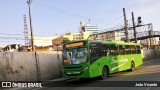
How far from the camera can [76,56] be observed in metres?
18.3

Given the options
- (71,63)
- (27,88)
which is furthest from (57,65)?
(27,88)

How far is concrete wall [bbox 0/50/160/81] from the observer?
60.4 ft

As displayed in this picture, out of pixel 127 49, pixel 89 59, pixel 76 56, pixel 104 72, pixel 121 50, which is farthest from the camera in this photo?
pixel 127 49

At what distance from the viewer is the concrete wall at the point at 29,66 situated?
1841 cm

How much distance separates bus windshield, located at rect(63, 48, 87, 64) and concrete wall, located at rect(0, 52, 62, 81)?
2983 millimetres

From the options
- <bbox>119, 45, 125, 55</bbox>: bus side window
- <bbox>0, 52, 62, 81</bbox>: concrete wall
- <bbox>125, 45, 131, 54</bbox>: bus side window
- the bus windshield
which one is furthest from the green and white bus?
<bbox>125, 45, 131, 54</bbox>: bus side window

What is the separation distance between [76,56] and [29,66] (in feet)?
12.5

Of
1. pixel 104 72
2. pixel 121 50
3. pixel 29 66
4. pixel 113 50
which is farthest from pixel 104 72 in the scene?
pixel 29 66

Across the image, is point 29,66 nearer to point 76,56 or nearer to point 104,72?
point 76,56

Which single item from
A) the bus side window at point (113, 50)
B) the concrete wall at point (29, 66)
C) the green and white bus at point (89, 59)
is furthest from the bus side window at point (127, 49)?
the concrete wall at point (29, 66)

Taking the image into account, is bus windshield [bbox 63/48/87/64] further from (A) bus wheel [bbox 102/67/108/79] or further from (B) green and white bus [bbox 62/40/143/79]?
(A) bus wheel [bbox 102/67/108/79]

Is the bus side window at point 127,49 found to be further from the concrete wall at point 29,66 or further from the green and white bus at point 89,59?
the concrete wall at point 29,66

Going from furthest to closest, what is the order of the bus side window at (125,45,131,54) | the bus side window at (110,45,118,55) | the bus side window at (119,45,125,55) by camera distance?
the bus side window at (125,45,131,54)
the bus side window at (119,45,125,55)
the bus side window at (110,45,118,55)

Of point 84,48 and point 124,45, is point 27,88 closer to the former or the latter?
point 84,48
